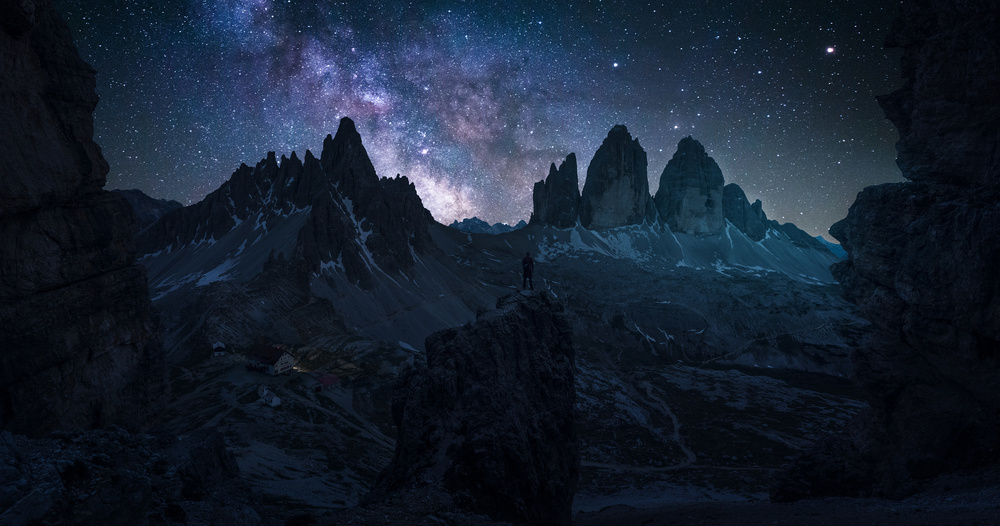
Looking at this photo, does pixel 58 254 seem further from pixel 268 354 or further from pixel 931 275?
pixel 931 275

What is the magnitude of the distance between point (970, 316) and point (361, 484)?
39.4m

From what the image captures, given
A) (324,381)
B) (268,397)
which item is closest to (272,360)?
(324,381)

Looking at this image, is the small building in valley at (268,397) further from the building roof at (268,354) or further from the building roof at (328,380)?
the building roof at (328,380)

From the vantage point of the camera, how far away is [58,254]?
21.0 m

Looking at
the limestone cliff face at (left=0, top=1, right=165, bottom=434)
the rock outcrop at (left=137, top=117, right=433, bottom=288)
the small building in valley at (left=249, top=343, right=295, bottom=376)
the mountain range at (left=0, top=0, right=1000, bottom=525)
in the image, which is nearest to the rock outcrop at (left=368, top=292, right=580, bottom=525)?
the mountain range at (left=0, top=0, right=1000, bottom=525)

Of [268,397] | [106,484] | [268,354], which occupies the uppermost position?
[106,484]

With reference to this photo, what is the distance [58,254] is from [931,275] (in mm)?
45292

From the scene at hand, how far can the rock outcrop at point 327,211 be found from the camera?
109125 millimetres

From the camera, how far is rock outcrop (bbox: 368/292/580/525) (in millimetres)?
17422

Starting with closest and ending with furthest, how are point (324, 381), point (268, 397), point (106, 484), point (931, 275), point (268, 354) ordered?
point (106, 484)
point (931, 275)
point (268, 397)
point (268, 354)
point (324, 381)

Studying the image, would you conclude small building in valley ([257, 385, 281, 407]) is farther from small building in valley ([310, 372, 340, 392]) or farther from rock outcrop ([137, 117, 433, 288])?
rock outcrop ([137, 117, 433, 288])

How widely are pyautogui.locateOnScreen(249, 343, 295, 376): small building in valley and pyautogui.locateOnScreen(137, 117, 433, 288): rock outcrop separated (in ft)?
143

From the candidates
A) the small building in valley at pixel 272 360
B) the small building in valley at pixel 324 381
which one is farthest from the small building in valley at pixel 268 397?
the small building in valley at pixel 272 360

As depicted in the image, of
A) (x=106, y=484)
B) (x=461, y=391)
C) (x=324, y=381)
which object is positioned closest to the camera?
(x=106, y=484)
